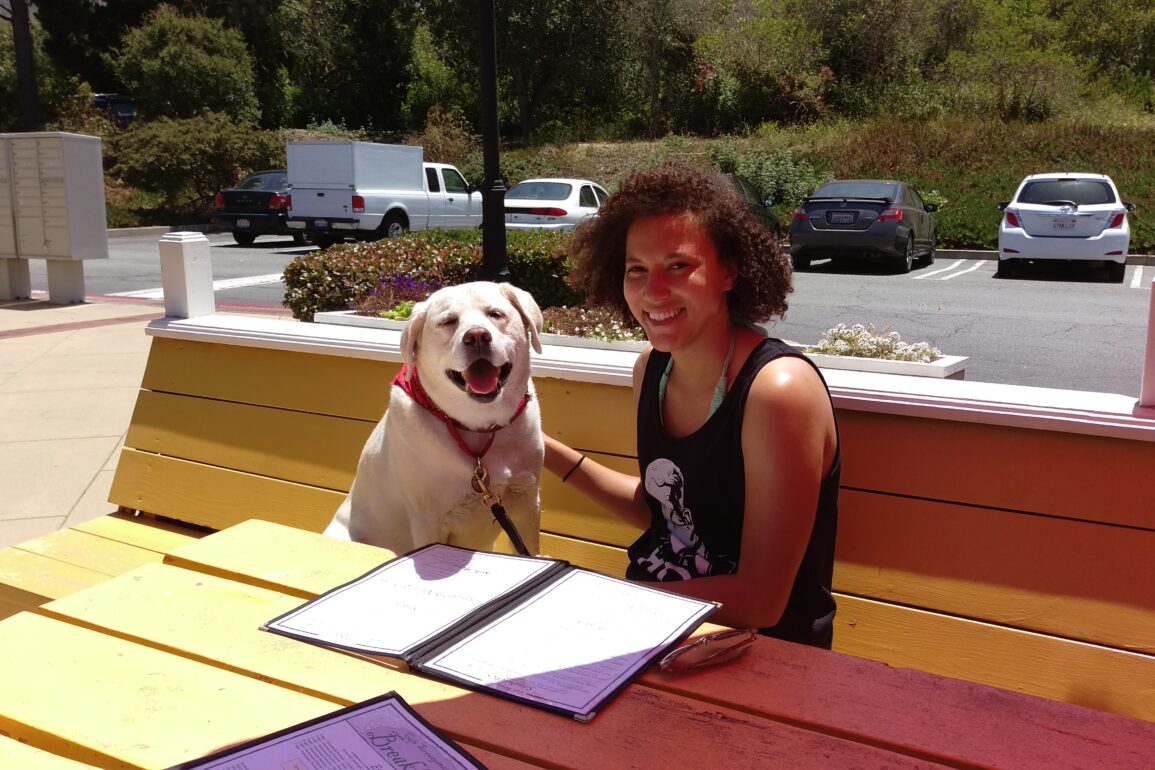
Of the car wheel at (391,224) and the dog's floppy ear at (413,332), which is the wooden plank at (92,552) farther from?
the car wheel at (391,224)

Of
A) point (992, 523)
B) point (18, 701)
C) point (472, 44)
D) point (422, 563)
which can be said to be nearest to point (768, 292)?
point (992, 523)

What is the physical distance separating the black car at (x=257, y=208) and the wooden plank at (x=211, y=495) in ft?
59.3

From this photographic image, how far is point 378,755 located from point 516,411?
4.66 ft

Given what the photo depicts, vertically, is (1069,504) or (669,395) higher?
(669,395)

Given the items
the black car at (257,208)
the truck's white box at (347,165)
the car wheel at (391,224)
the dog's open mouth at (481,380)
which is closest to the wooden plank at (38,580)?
the dog's open mouth at (481,380)

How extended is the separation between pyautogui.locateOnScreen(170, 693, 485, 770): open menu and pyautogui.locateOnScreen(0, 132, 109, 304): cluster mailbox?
497 inches

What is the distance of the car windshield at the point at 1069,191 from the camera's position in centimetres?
1538

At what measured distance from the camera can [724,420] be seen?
2.05 metres

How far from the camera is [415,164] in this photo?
2088 cm

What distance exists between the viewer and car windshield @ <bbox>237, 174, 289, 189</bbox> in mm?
21939

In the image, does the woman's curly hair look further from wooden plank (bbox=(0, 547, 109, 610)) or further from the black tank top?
wooden plank (bbox=(0, 547, 109, 610))

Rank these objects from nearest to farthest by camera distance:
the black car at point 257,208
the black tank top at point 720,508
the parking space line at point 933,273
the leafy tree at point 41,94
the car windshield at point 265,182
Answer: the black tank top at point 720,508, the parking space line at point 933,273, the black car at point 257,208, the car windshield at point 265,182, the leafy tree at point 41,94

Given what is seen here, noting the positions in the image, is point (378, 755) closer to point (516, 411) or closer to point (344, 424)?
point (516, 411)

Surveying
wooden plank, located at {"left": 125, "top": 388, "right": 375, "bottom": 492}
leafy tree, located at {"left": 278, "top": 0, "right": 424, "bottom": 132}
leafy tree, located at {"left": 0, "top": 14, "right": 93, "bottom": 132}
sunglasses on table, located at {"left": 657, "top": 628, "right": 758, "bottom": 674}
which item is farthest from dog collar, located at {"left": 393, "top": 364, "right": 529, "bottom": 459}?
leafy tree, located at {"left": 278, "top": 0, "right": 424, "bottom": 132}
